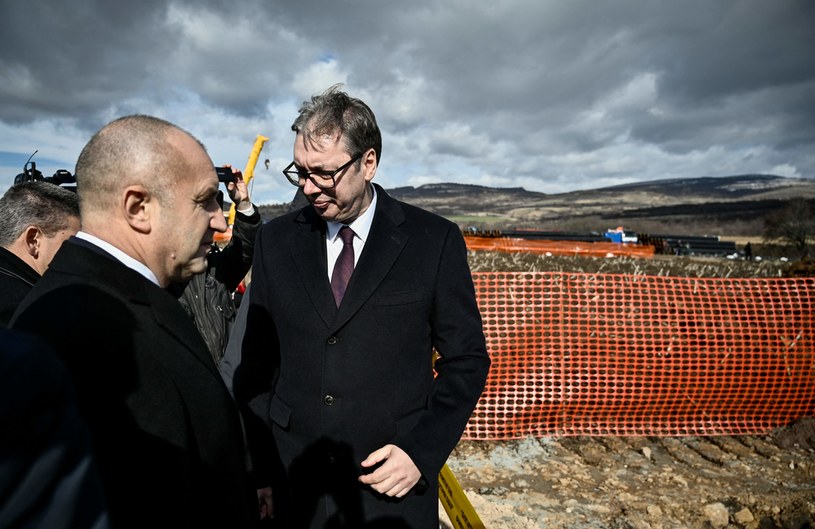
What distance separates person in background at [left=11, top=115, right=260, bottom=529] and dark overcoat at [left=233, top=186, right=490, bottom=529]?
66cm

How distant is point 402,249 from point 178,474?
4.39ft

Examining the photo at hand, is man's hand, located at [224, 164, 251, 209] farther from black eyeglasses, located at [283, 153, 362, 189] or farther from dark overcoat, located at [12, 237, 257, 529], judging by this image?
dark overcoat, located at [12, 237, 257, 529]

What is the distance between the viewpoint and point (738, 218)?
3543 inches

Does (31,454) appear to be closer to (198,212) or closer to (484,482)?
(198,212)

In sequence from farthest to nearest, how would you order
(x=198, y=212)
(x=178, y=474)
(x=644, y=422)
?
(x=644, y=422) < (x=198, y=212) < (x=178, y=474)

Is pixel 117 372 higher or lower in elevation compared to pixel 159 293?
lower

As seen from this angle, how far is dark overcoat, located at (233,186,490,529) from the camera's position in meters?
2.11

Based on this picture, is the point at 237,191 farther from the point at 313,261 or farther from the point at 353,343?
the point at 353,343

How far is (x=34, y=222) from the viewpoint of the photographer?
2.69 m

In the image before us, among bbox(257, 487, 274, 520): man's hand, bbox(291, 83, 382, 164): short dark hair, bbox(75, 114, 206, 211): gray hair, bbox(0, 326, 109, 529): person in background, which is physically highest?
bbox(291, 83, 382, 164): short dark hair

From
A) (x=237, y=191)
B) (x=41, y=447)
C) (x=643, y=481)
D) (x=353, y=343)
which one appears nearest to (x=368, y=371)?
(x=353, y=343)

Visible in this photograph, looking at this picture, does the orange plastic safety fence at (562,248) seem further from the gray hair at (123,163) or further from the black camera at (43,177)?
the gray hair at (123,163)

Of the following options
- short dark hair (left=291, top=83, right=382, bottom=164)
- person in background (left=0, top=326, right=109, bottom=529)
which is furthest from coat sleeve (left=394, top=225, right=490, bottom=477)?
person in background (left=0, top=326, right=109, bottom=529)

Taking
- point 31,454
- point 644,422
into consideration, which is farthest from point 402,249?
point 644,422
